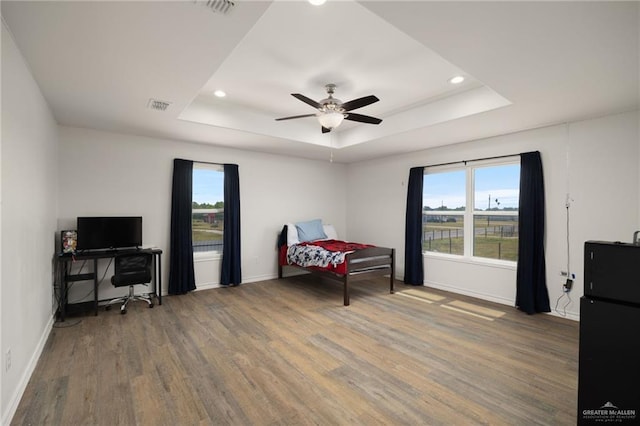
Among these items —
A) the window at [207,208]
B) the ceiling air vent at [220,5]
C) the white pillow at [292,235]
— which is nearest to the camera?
the ceiling air vent at [220,5]

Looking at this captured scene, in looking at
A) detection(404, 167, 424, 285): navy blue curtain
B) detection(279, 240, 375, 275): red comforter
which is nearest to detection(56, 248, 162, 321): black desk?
detection(279, 240, 375, 275): red comforter

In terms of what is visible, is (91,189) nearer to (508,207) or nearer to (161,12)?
(161,12)

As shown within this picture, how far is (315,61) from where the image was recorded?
2.76 metres

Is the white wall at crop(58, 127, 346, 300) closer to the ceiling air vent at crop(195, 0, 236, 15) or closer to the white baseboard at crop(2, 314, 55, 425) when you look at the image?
the white baseboard at crop(2, 314, 55, 425)

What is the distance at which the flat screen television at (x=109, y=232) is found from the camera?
3775mm

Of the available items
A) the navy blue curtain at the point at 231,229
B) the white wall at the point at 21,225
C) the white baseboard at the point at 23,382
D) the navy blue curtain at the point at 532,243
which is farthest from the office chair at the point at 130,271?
the navy blue curtain at the point at 532,243

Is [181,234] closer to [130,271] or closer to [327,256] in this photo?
[130,271]

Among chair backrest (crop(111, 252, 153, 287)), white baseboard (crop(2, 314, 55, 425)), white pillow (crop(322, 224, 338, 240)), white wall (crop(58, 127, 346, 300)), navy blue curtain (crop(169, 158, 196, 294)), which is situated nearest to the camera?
white baseboard (crop(2, 314, 55, 425))

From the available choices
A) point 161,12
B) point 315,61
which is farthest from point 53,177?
point 315,61

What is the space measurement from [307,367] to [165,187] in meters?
3.57

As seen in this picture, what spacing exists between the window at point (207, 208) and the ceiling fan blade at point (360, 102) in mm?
2989

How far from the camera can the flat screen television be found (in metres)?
3.78

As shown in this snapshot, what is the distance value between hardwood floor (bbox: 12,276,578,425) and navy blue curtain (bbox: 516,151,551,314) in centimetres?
22

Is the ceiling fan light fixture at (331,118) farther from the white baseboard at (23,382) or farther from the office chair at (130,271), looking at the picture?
the white baseboard at (23,382)
